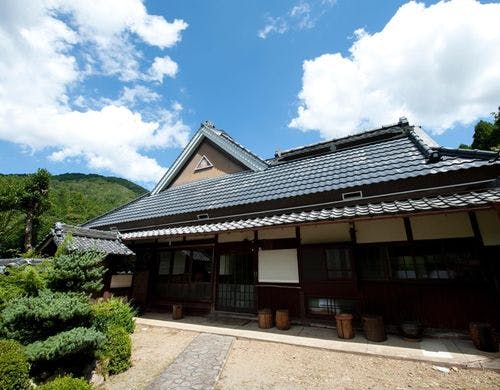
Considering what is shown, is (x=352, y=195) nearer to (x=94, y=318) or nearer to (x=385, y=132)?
(x=385, y=132)

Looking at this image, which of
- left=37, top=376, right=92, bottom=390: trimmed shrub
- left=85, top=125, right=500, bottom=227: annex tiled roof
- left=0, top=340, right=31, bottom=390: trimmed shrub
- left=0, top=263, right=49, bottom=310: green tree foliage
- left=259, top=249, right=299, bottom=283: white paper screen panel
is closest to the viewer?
left=37, top=376, right=92, bottom=390: trimmed shrub

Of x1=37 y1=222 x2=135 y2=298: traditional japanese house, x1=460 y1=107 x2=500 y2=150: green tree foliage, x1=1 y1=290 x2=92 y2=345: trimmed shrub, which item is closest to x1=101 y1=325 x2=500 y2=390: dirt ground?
x1=1 y1=290 x2=92 y2=345: trimmed shrub

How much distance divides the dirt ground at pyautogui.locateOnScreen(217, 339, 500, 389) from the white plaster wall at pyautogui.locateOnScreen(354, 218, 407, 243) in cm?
299

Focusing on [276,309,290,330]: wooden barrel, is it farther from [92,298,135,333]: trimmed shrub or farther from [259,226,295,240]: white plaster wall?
[92,298,135,333]: trimmed shrub

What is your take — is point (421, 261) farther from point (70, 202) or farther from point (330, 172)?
point (70, 202)

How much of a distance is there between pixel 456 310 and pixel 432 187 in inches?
120

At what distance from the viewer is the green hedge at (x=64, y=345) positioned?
174 inches

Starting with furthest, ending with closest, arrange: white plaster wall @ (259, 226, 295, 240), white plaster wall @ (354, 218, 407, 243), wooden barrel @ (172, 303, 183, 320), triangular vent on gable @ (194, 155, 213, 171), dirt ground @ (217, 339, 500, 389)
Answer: triangular vent on gable @ (194, 155, 213, 171) → wooden barrel @ (172, 303, 183, 320) → white plaster wall @ (259, 226, 295, 240) → white plaster wall @ (354, 218, 407, 243) → dirt ground @ (217, 339, 500, 389)

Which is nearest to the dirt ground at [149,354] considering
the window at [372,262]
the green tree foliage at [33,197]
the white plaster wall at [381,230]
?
the window at [372,262]

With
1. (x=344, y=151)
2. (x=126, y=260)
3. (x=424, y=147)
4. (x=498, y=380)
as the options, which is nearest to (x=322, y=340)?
(x=498, y=380)

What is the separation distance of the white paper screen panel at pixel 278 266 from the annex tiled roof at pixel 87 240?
5.60 meters

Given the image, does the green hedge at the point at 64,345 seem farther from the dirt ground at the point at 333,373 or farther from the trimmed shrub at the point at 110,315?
the dirt ground at the point at 333,373

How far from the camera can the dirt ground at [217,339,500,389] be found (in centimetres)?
413

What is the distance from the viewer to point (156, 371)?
507cm
